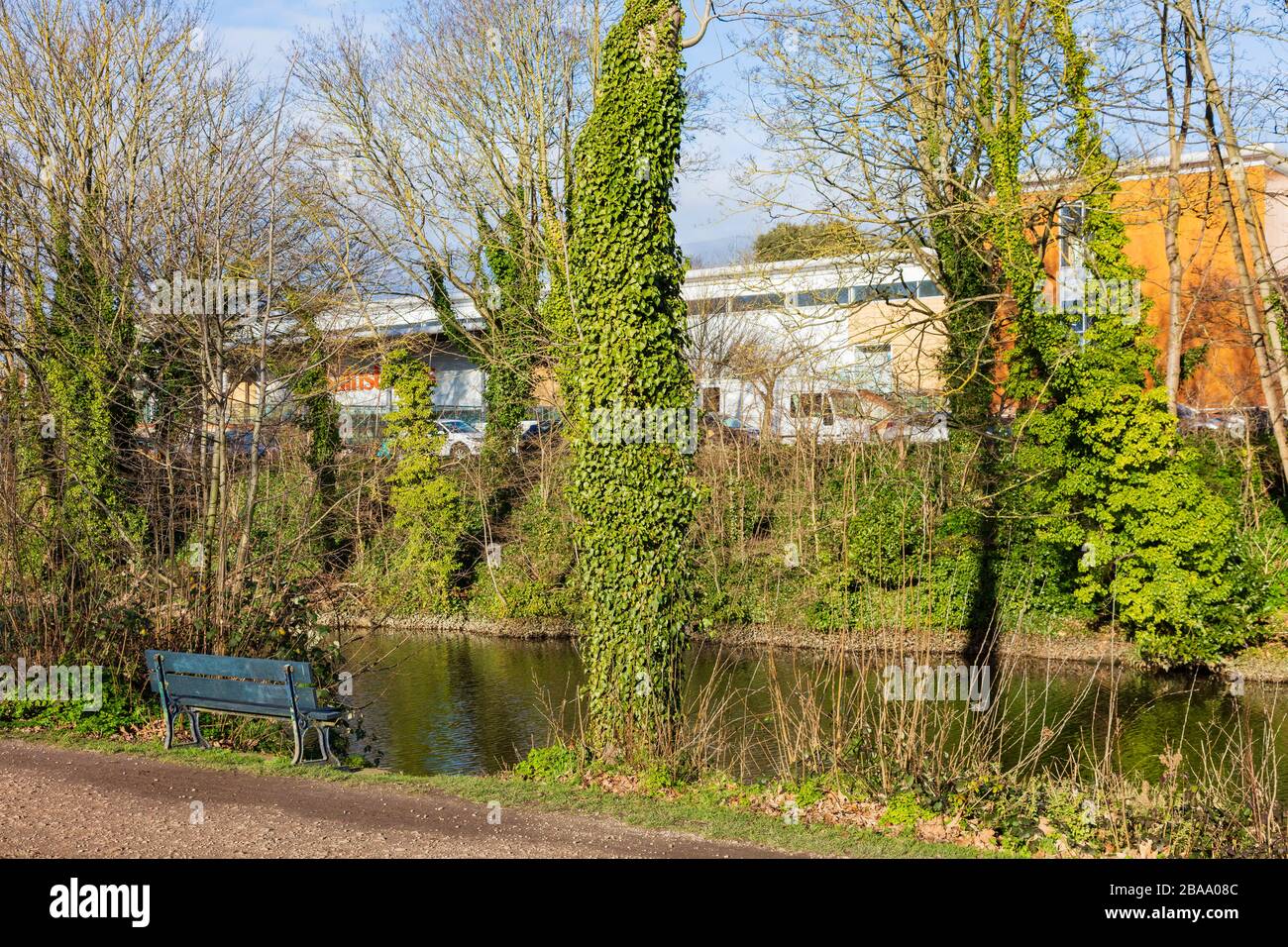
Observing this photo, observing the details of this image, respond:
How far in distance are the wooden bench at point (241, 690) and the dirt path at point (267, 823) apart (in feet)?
2.17

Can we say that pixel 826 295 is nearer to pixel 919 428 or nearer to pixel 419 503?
pixel 919 428

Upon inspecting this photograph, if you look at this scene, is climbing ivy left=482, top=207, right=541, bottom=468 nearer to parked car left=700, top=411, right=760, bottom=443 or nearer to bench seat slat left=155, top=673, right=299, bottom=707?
parked car left=700, top=411, right=760, bottom=443

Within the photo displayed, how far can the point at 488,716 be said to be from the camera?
14.8 meters

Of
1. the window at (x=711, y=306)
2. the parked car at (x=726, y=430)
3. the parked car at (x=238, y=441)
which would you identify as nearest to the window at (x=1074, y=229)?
the parked car at (x=726, y=430)

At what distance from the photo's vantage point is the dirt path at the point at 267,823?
6891 millimetres

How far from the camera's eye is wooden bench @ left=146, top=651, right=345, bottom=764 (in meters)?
9.20

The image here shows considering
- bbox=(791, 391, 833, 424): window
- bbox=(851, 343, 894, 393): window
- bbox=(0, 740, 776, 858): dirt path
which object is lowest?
bbox=(0, 740, 776, 858): dirt path

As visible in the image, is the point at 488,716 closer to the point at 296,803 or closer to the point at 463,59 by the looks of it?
the point at 296,803

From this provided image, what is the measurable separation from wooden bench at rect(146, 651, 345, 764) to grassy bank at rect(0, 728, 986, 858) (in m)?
0.32

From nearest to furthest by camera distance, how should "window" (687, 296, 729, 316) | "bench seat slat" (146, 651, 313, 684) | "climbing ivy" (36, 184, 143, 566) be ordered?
"bench seat slat" (146, 651, 313, 684), "climbing ivy" (36, 184, 143, 566), "window" (687, 296, 729, 316)

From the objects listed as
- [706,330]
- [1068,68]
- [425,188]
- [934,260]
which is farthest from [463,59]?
[1068,68]

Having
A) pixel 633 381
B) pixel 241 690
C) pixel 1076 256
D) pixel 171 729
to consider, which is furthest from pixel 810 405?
pixel 171 729

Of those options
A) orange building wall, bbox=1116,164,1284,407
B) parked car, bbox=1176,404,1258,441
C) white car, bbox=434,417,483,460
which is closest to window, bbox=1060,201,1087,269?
orange building wall, bbox=1116,164,1284,407

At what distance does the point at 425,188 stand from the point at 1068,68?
1403cm
